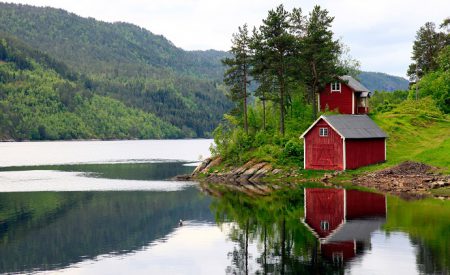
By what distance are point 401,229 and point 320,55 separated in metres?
46.6

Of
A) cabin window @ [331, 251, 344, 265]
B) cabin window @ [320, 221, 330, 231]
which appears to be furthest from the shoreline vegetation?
cabin window @ [331, 251, 344, 265]

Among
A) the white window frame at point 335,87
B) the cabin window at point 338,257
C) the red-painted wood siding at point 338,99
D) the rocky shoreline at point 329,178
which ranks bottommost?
the cabin window at point 338,257

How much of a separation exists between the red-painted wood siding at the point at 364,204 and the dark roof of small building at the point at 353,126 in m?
15.4

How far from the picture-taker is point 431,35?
132m

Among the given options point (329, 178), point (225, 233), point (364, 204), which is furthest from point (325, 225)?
point (329, 178)

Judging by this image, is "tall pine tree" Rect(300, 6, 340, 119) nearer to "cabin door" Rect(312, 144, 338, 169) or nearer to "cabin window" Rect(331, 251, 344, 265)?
"cabin door" Rect(312, 144, 338, 169)

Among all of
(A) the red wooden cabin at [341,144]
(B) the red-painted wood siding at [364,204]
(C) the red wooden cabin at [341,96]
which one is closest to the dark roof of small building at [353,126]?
(A) the red wooden cabin at [341,144]

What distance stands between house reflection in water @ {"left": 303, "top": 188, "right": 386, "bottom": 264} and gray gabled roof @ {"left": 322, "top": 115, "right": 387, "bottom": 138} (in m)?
13.5

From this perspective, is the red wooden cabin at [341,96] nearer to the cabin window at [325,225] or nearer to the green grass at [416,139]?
the green grass at [416,139]

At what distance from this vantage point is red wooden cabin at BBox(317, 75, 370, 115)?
92.9m

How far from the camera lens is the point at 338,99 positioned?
307 feet

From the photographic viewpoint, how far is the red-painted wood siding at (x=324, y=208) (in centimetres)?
4744

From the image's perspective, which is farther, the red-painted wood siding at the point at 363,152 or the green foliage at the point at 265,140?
the green foliage at the point at 265,140

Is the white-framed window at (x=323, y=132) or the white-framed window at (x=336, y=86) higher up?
the white-framed window at (x=336, y=86)
